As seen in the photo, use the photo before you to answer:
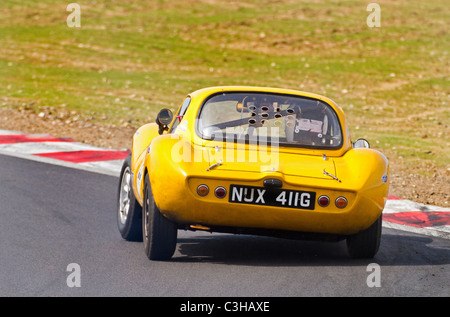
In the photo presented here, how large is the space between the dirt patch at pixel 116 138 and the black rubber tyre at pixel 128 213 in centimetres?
450

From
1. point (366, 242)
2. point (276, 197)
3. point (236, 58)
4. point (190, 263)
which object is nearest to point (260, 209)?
point (276, 197)

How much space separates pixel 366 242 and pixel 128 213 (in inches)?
92.0

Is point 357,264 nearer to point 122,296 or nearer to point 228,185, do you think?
point 228,185

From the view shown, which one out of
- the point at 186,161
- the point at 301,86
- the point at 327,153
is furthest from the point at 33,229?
the point at 301,86

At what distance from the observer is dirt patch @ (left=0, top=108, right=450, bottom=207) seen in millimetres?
12555

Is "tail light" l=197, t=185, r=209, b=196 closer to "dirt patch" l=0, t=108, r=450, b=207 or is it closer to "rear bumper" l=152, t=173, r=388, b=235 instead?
"rear bumper" l=152, t=173, r=388, b=235

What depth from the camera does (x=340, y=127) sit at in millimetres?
8164

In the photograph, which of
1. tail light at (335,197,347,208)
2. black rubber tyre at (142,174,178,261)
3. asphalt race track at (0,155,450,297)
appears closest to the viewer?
asphalt race track at (0,155,450,297)

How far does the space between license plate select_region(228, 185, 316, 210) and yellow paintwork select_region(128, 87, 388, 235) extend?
4cm

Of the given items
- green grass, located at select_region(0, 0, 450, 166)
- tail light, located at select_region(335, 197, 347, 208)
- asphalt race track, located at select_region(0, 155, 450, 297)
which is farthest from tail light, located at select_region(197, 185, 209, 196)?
green grass, located at select_region(0, 0, 450, 166)

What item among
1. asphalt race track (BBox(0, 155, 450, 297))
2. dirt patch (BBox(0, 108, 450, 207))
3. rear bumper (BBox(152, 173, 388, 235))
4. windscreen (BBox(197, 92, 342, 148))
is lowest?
dirt patch (BBox(0, 108, 450, 207))

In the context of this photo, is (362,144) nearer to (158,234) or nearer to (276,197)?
(276,197)
